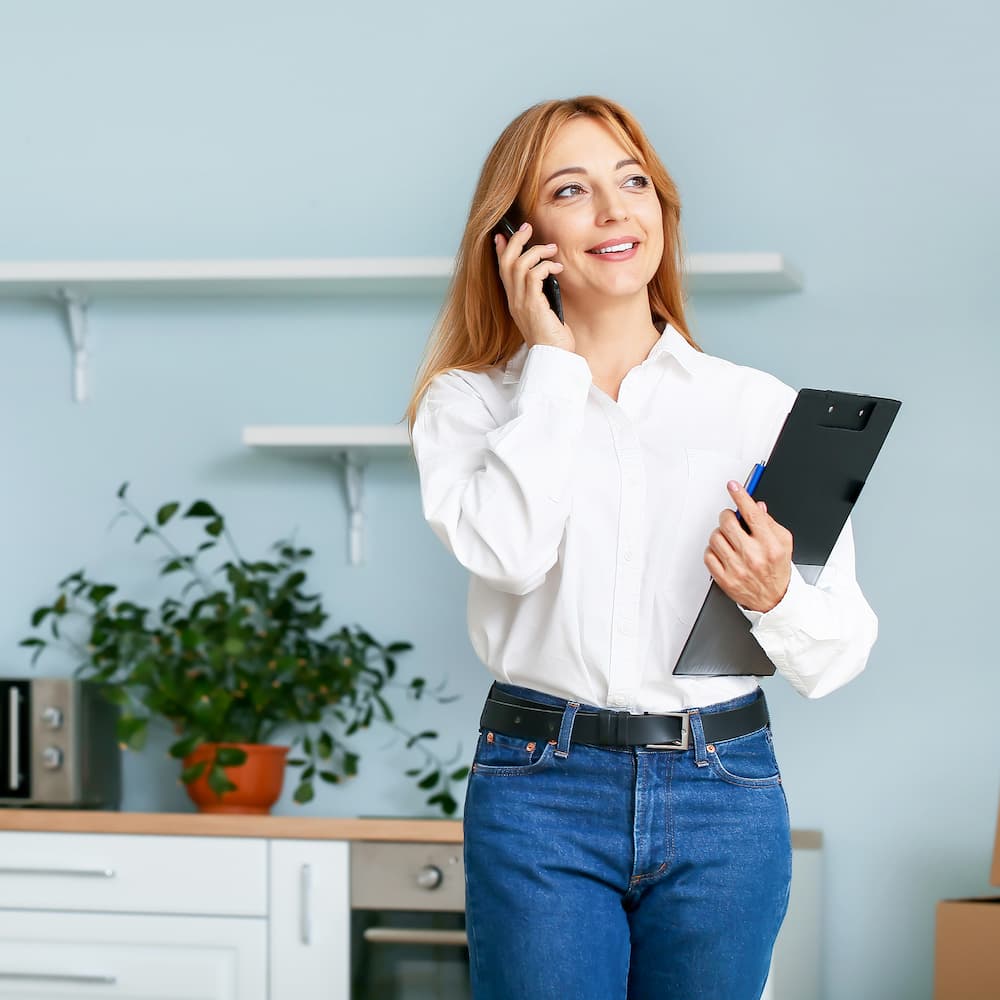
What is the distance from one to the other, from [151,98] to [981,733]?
2.05m

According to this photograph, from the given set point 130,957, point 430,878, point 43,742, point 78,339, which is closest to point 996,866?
point 430,878

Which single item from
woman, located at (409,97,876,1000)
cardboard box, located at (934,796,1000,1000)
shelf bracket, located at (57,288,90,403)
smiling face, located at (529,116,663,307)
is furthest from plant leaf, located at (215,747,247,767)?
smiling face, located at (529,116,663,307)

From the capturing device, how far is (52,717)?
2666 mm

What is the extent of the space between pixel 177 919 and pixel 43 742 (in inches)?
17.7

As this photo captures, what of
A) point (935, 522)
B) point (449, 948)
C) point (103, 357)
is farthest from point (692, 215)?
point (449, 948)

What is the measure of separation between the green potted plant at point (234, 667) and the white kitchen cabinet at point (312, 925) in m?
0.23

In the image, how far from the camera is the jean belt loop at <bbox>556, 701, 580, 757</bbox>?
1.22 meters

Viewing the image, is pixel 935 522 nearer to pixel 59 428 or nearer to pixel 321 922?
pixel 321 922

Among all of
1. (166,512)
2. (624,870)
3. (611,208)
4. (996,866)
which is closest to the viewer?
(624,870)

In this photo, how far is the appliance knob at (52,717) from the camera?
8.75 feet

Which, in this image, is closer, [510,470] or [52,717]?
[510,470]

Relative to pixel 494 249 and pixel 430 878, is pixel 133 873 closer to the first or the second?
pixel 430 878

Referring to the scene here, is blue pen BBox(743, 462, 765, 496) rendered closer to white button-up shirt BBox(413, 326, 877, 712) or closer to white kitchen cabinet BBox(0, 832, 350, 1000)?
white button-up shirt BBox(413, 326, 877, 712)

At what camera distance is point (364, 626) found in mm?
2867
